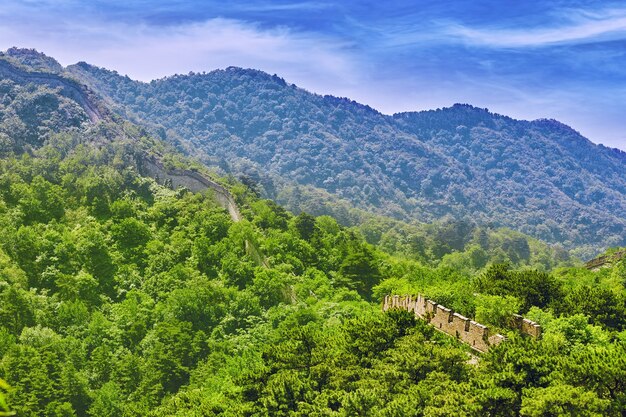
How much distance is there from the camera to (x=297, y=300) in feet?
171

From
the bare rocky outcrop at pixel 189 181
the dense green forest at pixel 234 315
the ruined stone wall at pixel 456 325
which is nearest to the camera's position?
the dense green forest at pixel 234 315

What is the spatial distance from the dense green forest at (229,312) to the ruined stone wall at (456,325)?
0.76 meters

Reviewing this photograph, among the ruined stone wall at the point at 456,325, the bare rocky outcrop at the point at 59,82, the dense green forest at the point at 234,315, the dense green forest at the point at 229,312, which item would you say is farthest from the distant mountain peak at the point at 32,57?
the ruined stone wall at the point at 456,325

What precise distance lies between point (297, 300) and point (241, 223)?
14459mm

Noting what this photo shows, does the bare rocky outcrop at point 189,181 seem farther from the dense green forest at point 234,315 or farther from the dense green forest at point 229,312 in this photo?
the dense green forest at point 234,315

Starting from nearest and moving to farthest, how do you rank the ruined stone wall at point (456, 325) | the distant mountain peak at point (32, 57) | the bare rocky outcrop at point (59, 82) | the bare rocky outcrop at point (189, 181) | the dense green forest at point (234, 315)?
1. the dense green forest at point (234, 315)
2. the ruined stone wall at point (456, 325)
3. the bare rocky outcrop at point (189, 181)
4. the bare rocky outcrop at point (59, 82)
5. the distant mountain peak at point (32, 57)

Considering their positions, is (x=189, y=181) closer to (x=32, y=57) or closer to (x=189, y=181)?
(x=189, y=181)

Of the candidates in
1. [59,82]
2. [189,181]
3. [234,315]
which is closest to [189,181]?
[189,181]

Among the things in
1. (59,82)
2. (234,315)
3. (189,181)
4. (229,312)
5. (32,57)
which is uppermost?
(32,57)

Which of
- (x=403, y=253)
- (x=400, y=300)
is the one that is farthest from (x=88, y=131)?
(x=400, y=300)

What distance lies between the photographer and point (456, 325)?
25.9m

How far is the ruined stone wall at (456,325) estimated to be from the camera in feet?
79.7

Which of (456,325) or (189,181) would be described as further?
(189,181)

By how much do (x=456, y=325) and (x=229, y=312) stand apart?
28165 millimetres
